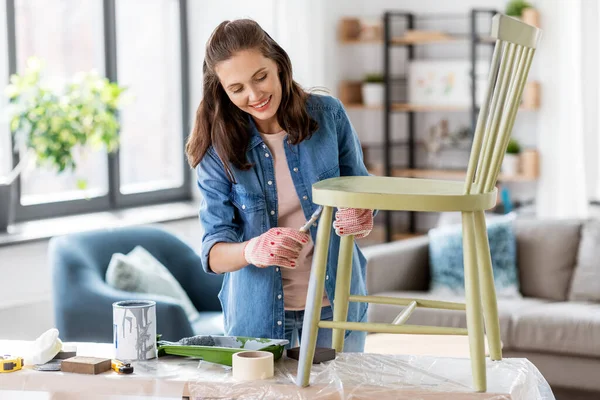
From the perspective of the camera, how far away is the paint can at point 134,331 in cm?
177

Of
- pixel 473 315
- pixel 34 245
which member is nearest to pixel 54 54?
pixel 34 245

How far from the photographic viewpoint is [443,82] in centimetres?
Answer: 550

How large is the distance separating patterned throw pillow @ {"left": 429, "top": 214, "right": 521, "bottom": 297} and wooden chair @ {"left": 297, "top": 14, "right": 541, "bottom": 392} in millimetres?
2478

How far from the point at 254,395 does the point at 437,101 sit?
4106mm

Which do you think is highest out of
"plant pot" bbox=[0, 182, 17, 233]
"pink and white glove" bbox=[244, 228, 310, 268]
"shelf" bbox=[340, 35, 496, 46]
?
"shelf" bbox=[340, 35, 496, 46]

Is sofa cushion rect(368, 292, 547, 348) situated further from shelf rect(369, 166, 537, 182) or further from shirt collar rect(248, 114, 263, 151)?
shirt collar rect(248, 114, 263, 151)

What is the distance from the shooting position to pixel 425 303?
69.6 inches

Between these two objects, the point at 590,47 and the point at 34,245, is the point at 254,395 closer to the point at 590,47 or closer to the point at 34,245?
the point at 34,245

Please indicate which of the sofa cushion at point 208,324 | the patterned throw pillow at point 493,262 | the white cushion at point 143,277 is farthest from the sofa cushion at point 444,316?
the white cushion at point 143,277

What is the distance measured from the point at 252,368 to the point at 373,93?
417 cm

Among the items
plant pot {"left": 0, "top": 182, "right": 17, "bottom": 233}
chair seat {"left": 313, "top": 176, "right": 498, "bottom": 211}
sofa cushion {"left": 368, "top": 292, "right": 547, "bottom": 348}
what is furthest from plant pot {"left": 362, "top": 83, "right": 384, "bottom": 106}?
chair seat {"left": 313, "top": 176, "right": 498, "bottom": 211}

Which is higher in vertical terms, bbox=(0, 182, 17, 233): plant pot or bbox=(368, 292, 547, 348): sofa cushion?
bbox=(0, 182, 17, 233): plant pot

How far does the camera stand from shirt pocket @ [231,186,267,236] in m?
1.94

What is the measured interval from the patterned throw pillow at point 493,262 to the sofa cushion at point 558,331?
0.32 m
